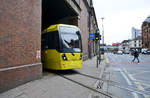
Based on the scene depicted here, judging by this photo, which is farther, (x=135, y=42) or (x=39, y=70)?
(x=135, y=42)

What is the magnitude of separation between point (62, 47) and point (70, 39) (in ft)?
2.85

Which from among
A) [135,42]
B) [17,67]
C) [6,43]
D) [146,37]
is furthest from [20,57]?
[135,42]

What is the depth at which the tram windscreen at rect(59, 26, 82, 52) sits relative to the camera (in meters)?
7.90

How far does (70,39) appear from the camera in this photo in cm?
824

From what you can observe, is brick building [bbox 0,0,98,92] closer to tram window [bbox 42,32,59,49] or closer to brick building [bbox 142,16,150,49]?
tram window [bbox 42,32,59,49]

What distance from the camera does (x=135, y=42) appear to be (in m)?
93.5

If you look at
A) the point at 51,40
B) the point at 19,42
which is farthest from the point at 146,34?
the point at 19,42

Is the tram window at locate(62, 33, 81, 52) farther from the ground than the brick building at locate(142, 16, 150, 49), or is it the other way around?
the brick building at locate(142, 16, 150, 49)

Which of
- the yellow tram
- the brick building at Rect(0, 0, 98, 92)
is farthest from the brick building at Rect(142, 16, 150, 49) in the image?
the brick building at Rect(0, 0, 98, 92)

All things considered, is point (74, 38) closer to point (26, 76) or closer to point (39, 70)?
point (39, 70)

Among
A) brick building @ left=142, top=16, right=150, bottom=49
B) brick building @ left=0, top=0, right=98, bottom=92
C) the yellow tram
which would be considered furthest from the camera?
brick building @ left=142, top=16, right=150, bottom=49

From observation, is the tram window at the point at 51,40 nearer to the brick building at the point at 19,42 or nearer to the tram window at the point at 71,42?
the tram window at the point at 71,42

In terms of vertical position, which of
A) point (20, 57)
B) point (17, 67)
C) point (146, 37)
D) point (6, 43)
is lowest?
point (17, 67)

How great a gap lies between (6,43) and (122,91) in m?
4.78
